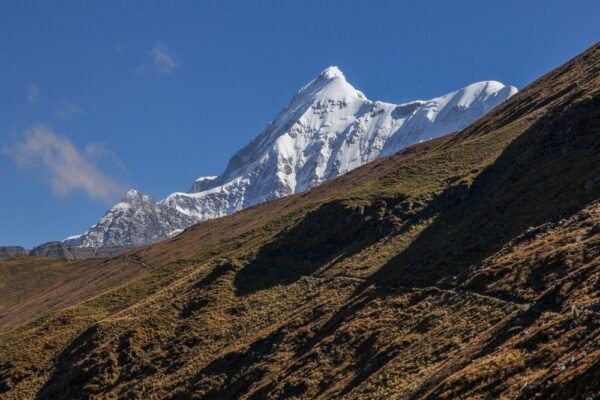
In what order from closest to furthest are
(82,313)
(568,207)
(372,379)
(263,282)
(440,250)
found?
(372,379), (568,207), (440,250), (263,282), (82,313)

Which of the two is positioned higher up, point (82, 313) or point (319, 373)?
point (82, 313)

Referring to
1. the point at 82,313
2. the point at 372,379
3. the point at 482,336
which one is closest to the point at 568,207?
the point at 482,336

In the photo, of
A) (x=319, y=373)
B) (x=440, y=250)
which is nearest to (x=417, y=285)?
(x=440, y=250)

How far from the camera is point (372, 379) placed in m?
38.0

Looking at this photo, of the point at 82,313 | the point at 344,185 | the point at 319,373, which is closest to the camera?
the point at 319,373

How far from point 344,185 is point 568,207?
90.5m

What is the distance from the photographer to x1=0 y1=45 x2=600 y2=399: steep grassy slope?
106ft

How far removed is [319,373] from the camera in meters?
44.8

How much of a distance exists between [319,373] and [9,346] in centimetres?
5316

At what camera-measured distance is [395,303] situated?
50812 mm

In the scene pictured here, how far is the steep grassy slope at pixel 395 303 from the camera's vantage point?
1267 inches

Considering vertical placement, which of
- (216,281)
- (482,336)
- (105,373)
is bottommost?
(482,336)

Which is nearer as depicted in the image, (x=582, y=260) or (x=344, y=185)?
(x=582, y=260)

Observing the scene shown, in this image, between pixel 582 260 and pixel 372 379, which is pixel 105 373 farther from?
pixel 582 260
